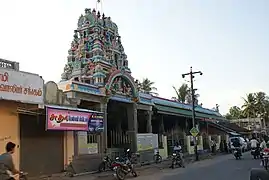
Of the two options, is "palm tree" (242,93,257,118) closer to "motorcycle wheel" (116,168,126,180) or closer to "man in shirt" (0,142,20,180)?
"motorcycle wheel" (116,168,126,180)

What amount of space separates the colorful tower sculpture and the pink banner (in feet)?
16.2

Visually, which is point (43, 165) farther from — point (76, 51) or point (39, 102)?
point (76, 51)

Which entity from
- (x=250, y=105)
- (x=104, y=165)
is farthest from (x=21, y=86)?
(x=250, y=105)

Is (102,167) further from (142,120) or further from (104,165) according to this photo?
(142,120)

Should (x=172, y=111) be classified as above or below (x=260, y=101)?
below

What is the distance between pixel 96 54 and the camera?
2631cm

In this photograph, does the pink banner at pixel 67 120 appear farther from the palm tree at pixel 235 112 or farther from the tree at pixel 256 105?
the palm tree at pixel 235 112

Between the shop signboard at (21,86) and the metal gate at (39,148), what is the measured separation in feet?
5.48

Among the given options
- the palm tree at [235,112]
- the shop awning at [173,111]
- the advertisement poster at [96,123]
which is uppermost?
the palm tree at [235,112]

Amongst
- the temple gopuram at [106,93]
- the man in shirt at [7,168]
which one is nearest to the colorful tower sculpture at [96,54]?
the temple gopuram at [106,93]

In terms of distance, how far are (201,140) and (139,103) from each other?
13463 mm

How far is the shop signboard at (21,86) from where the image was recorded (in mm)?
14641

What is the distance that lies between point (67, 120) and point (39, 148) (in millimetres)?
1980

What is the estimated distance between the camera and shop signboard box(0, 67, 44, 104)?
48.0ft
